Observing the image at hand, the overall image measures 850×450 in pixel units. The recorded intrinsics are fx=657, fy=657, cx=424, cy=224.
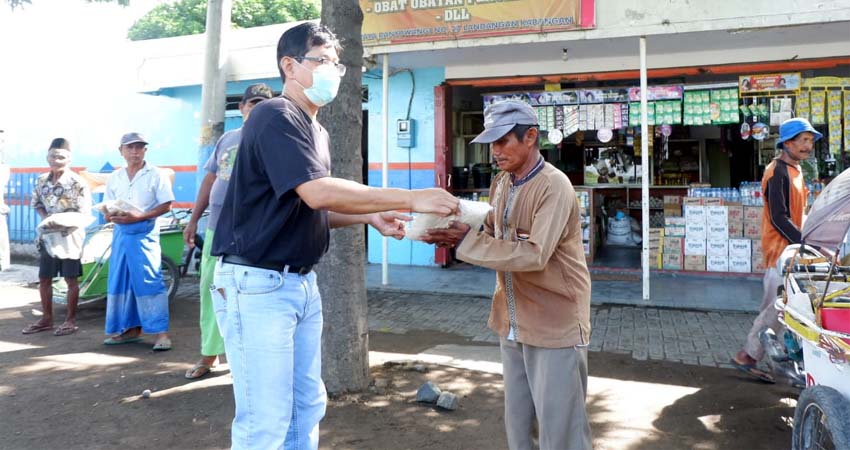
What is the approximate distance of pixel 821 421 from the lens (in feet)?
9.77

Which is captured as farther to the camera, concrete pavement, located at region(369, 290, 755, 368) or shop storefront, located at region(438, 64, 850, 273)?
shop storefront, located at region(438, 64, 850, 273)

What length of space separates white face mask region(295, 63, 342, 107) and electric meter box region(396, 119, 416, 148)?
7854 mm

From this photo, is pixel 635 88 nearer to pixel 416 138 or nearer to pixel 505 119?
pixel 416 138

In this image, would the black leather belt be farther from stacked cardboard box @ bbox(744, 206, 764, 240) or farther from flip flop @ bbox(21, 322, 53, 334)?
→ stacked cardboard box @ bbox(744, 206, 764, 240)

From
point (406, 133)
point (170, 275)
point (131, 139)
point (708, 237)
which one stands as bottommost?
point (170, 275)

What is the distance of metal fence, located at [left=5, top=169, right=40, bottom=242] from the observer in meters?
14.0

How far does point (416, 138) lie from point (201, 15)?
23332mm

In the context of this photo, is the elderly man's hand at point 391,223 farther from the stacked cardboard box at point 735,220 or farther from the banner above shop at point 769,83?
the stacked cardboard box at point 735,220

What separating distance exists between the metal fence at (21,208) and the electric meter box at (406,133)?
835 cm

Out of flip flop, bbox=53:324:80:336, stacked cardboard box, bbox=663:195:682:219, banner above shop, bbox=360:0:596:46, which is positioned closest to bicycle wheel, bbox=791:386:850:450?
banner above shop, bbox=360:0:596:46

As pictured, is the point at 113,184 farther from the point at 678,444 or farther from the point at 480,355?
the point at 678,444

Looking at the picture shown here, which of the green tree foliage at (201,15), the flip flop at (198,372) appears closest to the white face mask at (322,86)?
the flip flop at (198,372)

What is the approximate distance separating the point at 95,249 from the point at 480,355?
4889 millimetres

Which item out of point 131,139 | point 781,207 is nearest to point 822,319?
point 781,207
